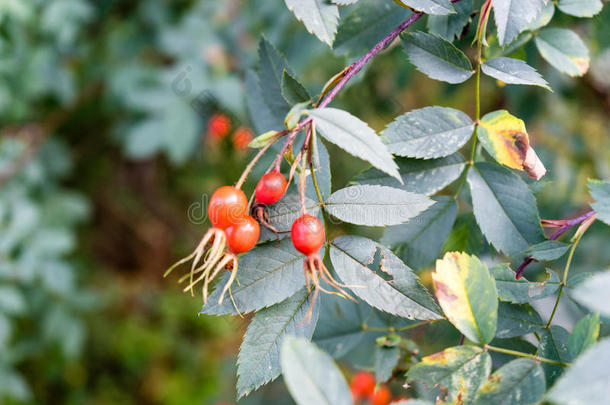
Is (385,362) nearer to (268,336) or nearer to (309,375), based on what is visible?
(268,336)

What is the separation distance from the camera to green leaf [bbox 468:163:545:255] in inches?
25.3

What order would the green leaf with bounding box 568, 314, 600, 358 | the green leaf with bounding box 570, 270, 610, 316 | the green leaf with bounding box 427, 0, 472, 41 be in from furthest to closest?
1. the green leaf with bounding box 427, 0, 472, 41
2. the green leaf with bounding box 568, 314, 600, 358
3. the green leaf with bounding box 570, 270, 610, 316

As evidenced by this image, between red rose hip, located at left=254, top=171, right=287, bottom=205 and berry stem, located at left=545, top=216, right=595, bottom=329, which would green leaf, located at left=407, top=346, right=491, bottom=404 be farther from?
red rose hip, located at left=254, top=171, right=287, bottom=205

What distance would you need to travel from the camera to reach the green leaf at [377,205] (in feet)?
1.80

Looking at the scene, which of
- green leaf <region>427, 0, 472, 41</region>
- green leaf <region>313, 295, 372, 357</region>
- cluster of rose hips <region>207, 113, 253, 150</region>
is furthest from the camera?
cluster of rose hips <region>207, 113, 253, 150</region>

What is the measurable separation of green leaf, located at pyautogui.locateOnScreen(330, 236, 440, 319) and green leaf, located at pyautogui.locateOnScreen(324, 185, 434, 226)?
36mm

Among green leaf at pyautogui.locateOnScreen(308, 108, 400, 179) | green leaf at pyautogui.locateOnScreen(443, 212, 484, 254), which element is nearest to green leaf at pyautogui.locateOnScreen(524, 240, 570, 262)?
green leaf at pyautogui.locateOnScreen(443, 212, 484, 254)

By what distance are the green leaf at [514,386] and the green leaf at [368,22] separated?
1.72 feet

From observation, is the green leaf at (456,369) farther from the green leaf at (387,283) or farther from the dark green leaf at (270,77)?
the dark green leaf at (270,77)

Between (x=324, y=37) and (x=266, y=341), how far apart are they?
369 millimetres

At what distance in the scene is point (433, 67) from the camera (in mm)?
651

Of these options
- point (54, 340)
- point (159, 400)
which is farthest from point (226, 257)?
point (159, 400)

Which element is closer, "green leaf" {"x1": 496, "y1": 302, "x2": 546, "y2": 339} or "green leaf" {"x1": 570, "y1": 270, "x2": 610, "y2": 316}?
"green leaf" {"x1": 570, "y1": 270, "x2": 610, "y2": 316}

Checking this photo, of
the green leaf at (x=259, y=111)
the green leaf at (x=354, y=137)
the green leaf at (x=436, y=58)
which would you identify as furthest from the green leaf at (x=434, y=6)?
the green leaf at (x=259, y=111)
